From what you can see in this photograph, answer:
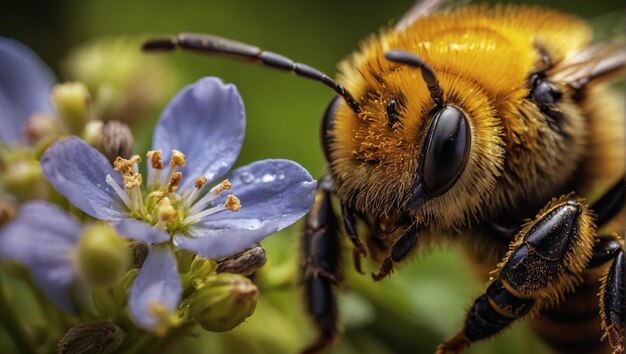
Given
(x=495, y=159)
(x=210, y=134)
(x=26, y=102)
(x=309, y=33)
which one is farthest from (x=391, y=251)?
(x=309, y=33)

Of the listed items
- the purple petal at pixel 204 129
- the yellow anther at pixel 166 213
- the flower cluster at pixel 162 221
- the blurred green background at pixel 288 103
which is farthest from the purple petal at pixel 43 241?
the blurred green background at pixel 288 103

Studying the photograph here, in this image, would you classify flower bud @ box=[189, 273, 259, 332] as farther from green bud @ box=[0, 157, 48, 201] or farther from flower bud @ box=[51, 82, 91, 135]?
flower bud @ box=[51, 82, 91, 135]

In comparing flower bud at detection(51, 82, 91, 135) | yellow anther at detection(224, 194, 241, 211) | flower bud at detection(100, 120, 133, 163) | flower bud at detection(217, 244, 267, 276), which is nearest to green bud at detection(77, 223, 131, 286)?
flower bud at detection(217, 244, 267, 276)

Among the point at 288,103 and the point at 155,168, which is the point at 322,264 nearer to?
the point at 155,168

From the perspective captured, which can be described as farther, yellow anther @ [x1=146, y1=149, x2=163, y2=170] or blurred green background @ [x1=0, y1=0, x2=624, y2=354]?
blurred green background @ [x1=0, y1=0, x2=624, y2=354]

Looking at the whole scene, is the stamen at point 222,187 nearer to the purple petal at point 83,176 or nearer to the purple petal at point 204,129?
the purple petal at point 204,129

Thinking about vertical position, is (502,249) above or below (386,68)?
below

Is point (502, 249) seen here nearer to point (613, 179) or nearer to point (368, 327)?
point (613, 179)
